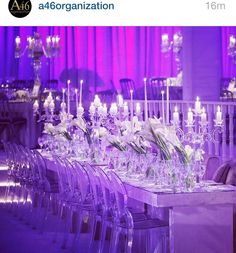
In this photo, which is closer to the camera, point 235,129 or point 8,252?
point 8,252

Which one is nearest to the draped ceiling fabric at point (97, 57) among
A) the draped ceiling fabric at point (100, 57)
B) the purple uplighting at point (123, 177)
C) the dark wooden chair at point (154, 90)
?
the draped ceiling fabric at point (100, 57)

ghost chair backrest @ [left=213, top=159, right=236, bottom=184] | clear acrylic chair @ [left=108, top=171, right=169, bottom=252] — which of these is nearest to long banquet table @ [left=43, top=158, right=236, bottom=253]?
clear acrylic chair @ [left=108, top=171, right=169, bottom=252]

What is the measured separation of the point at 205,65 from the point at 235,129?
995 millimetres

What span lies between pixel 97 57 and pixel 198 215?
12.9 metres

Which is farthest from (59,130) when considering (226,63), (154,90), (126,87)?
(226,63)

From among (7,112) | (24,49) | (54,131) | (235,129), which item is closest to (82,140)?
(54,131)

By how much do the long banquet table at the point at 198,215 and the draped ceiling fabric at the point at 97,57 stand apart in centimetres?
1194

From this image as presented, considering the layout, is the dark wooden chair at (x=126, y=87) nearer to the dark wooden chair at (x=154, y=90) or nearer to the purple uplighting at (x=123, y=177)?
the dark wooden chair at (x=154, y=90)

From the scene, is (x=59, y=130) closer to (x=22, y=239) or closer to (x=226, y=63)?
(x=22, y=239)

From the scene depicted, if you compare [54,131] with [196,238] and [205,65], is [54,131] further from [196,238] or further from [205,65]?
[205,65]

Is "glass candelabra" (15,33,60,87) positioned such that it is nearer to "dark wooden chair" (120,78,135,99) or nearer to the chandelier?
the chandelier

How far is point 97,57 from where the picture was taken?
A: 1773cm

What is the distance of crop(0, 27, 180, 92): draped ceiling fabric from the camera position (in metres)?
16.9
